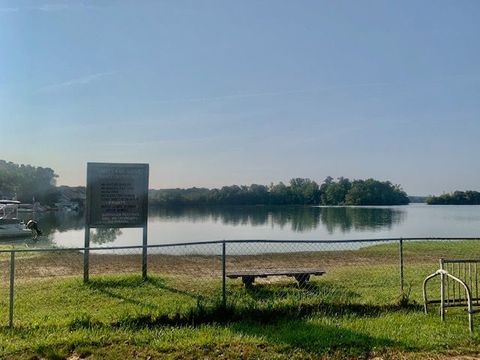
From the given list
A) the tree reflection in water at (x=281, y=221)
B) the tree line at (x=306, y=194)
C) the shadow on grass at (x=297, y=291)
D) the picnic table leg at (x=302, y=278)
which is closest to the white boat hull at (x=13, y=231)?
the tree reflection in water at (x=281, y=221)

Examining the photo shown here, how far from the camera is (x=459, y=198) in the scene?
140625mm

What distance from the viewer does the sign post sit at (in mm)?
10914

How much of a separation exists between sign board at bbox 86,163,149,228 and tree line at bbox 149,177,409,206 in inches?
4380

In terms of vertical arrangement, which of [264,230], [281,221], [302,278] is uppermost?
[302,278]

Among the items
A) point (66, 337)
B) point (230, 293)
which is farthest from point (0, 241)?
point (66, 337)

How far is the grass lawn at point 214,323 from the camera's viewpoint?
18.0 feet

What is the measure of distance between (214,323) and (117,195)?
5357mm

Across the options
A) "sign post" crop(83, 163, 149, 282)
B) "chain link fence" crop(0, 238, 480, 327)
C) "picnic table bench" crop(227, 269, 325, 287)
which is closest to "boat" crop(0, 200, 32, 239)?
"chain link fence" crop(0, 238, 480, 327)

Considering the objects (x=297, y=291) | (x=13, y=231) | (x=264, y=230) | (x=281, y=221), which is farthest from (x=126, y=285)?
(x=281, y=221)

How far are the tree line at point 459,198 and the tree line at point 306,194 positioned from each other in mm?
11291

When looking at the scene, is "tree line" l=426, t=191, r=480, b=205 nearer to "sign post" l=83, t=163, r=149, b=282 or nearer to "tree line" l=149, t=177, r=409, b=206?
"tree line" l=149, t=177, r=409, b=206

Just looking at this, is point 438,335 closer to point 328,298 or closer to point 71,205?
point 328,298

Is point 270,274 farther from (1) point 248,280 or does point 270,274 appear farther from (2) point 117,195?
(2) point 117,195

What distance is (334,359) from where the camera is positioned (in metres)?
5.23
